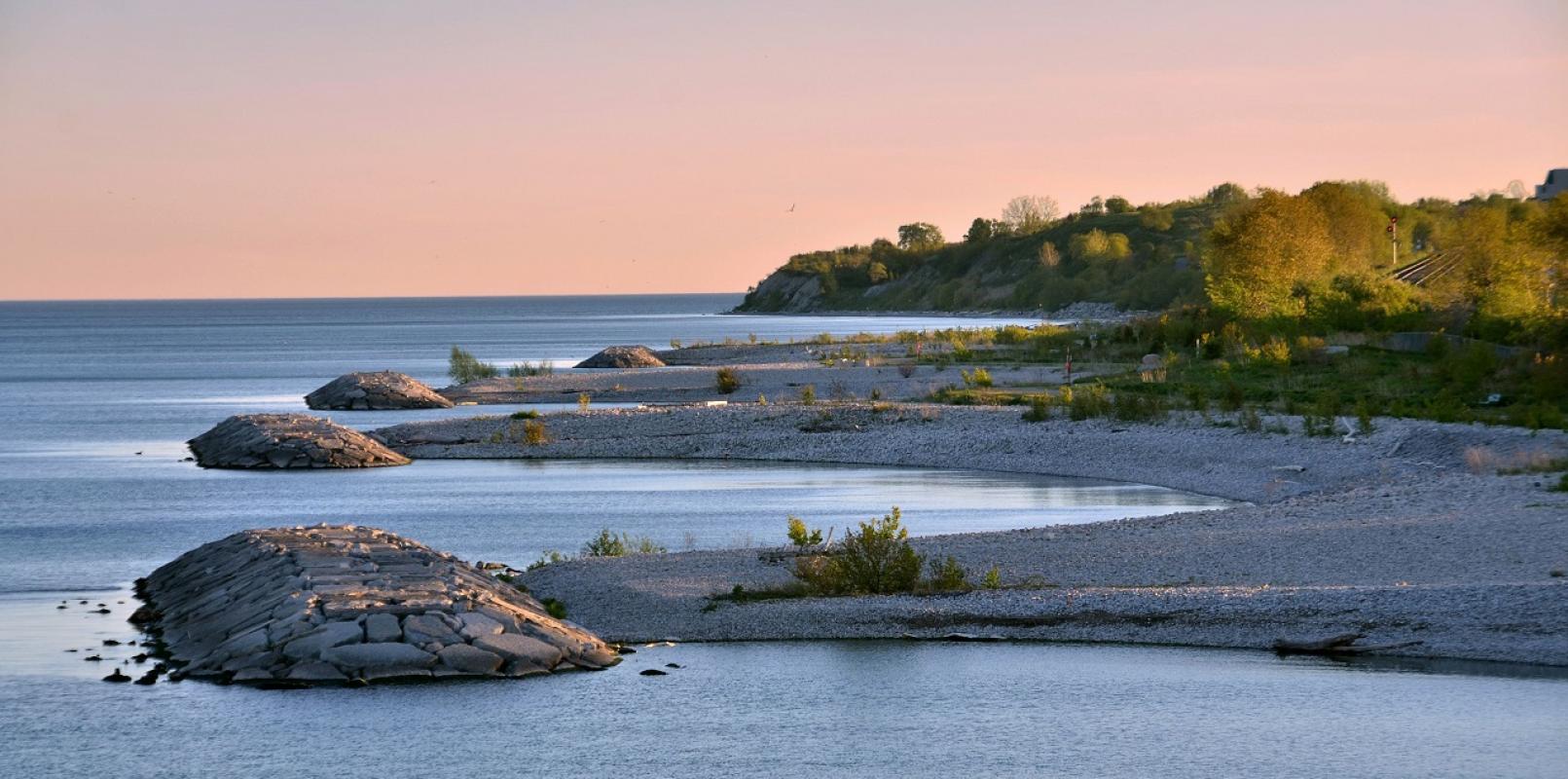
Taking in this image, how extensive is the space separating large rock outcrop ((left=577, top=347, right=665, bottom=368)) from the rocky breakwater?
54.9 metres

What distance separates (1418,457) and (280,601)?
2108 centimetres

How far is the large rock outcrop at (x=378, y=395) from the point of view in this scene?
189 feet

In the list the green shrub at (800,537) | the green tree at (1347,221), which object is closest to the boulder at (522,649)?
the green shrub at (800,537)

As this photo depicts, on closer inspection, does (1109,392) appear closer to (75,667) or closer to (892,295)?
(75,667)

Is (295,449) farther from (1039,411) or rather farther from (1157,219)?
(1157,219)

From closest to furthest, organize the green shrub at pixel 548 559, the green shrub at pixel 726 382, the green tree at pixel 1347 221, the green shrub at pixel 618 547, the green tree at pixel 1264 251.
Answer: the green shrub at pixel 548 559
the green shrub at pixel 618 547
the green shrub at pixel 726 382
the green tree at pixel 1264 251
the green tree at pixel 1347 221

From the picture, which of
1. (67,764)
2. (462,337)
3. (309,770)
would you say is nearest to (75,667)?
(67,764)

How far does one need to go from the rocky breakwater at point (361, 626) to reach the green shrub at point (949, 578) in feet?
13.8

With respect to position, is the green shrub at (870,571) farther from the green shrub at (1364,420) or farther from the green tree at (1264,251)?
the green tree at (1264,251)

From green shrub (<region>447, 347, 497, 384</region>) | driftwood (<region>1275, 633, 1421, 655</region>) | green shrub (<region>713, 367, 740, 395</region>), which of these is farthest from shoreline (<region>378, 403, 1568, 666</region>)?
green shrub (<region>447, 347, 497, 384</region>)

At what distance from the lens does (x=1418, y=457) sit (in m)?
30.1

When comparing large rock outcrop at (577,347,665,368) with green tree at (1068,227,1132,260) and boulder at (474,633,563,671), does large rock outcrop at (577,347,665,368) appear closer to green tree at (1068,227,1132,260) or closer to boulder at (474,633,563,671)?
boulder at (474,633,563,671)

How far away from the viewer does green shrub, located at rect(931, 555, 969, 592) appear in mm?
19031

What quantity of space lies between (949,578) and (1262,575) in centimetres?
365
